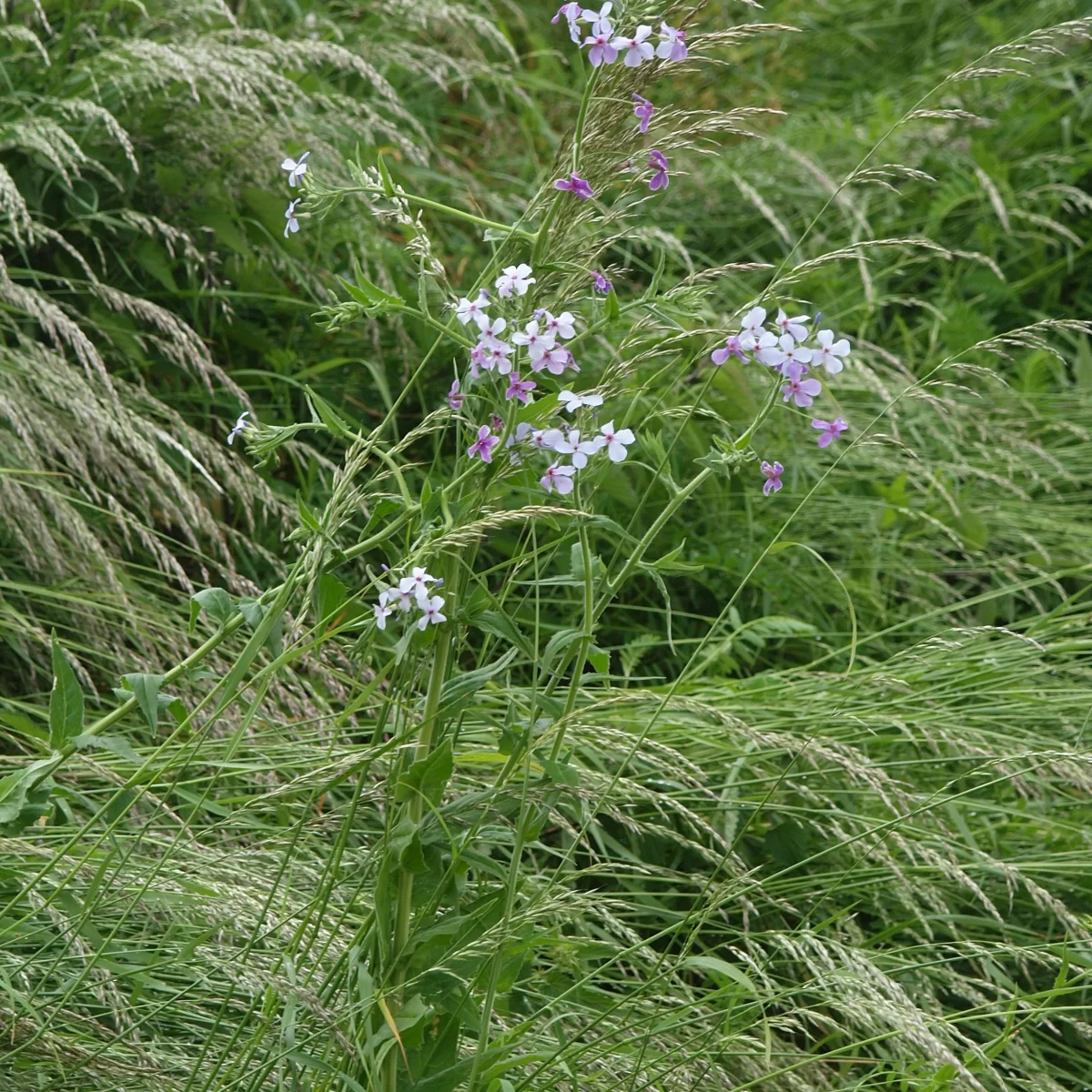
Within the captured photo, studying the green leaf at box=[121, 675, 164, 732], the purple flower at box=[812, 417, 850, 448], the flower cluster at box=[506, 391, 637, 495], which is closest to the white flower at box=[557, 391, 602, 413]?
the flower cluster at box=[506, 391, 637, 495]

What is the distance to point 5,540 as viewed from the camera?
1800mm

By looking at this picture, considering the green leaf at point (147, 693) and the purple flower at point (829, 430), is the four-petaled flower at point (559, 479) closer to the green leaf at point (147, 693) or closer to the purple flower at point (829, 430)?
the purple flower at point (829, 430)

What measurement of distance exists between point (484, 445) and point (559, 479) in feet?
0.22

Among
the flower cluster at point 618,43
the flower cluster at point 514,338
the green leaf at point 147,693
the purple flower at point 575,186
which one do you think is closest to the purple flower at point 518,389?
the flower cluster at point 514,338

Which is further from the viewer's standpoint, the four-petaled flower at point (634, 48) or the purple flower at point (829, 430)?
the purple flower at point (829, 430)

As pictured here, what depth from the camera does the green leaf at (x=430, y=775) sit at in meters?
1.11

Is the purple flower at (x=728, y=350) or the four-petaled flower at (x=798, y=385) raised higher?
the purple flower at (x=728, y=350)

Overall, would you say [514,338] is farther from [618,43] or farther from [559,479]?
[618,43]

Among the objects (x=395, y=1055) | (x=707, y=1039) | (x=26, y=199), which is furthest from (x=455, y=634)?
(x=26, y=199)

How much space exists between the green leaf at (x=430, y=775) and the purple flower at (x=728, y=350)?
0.40 m

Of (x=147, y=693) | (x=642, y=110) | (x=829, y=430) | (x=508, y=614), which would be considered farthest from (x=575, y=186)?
(x=147, y=693)

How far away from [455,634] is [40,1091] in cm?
55

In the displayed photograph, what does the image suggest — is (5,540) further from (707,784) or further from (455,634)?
(707,784)

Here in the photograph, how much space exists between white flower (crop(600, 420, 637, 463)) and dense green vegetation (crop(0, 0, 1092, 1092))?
0.04m
